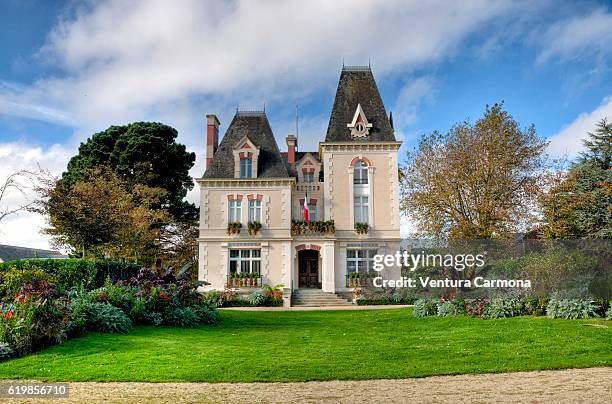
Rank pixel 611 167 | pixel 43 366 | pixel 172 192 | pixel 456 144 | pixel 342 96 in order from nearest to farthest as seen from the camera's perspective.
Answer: pixel 43 366 < pixel 611 167 < pixel 456 144 < pixel 342 96 < pixel 172 192

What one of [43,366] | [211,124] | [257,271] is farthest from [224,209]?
[43,366]

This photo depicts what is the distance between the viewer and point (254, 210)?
96.6ft

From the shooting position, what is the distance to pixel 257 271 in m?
28.9

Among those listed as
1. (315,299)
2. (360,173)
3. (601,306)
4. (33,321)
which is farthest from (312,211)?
(33,321)

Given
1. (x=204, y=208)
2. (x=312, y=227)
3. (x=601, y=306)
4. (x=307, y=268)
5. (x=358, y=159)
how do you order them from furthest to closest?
1. (x=307, y=268)
2. (x=358, y=159)
3. (x=204, y=208)
4. (x=312, y=227)
5. (x=601, y=306)

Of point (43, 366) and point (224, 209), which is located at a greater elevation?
point (224, 209)

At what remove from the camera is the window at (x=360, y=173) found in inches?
1168

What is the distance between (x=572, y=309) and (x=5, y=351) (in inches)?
537

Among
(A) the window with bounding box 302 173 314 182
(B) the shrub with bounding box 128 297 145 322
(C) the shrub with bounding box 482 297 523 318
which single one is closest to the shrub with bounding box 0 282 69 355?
(B) the shrub with bounding box 128 297 145 322

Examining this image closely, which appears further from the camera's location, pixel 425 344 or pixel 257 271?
pixel 257 271

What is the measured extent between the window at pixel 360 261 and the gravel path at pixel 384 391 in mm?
20841

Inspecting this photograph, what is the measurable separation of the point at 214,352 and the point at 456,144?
63.9ft

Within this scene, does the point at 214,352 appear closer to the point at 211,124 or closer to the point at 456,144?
the point at 456,144

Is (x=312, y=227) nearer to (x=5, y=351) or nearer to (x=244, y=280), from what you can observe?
(x=244, y=280)
